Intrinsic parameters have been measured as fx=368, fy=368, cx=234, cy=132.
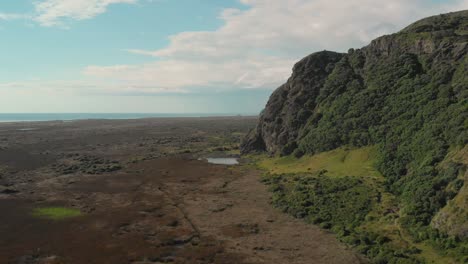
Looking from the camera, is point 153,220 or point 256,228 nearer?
point 256,228

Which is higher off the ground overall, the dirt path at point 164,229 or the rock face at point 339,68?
the rock face at point 339,68

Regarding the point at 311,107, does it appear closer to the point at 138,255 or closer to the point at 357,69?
the point at 357,69

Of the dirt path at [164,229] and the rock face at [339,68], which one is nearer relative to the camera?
the dirt path at [164,229]

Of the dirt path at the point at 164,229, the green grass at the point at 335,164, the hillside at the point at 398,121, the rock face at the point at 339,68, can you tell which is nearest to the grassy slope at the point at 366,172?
the green grass at the point at 335,164

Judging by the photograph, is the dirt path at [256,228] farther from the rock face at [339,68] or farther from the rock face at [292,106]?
the rock face at [339,68]

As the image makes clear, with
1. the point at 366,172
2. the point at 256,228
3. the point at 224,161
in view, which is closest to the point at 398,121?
the point at 366,172

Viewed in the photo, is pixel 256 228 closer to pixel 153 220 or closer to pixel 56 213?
pixel 153 220
